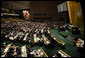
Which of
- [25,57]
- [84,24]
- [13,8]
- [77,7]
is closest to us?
[25,57]

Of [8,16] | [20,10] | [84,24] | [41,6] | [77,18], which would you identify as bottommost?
[84,24]

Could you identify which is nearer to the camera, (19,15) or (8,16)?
(8,16)

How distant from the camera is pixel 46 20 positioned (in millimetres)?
7133

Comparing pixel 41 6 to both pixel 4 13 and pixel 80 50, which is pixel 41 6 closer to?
pixel 4 13

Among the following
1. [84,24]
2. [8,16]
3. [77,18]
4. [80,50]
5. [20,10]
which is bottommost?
[80,50]

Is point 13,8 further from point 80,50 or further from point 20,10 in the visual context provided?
point 80,50

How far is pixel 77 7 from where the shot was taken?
4973 millimetres

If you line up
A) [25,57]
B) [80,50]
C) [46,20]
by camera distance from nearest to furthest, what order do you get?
[25,57], [80,50], [46,20]

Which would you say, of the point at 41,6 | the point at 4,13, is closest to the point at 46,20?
the point at 41,6

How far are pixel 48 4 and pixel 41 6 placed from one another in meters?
0.84

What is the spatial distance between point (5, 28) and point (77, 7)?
5.64 m

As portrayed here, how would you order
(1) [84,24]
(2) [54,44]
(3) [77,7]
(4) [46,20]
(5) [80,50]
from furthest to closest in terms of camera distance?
(4) [46,20] < (3) [77,7] < (1) [84,24] < (2) [54,44] < (5) [80,50]

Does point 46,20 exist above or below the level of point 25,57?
Result: above

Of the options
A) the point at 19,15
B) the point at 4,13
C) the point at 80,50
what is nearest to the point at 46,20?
the point at 19,15
